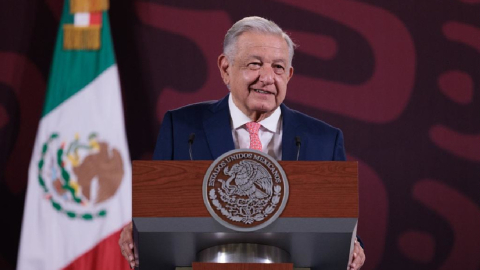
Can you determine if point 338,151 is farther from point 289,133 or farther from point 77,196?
point 77,196

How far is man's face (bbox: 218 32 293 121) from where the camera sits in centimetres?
256

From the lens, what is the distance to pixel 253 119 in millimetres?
2631

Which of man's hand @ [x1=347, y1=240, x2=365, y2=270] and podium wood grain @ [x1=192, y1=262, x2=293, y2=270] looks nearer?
podium wood grain @ [x1=192, y1=262, x2=293, y2=270]

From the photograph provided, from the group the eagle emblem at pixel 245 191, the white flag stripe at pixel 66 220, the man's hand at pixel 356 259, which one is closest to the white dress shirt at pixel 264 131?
the man's hand at pixel 356 259

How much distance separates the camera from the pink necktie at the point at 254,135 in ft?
8.21

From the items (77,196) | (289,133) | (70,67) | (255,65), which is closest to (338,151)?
(289,133)

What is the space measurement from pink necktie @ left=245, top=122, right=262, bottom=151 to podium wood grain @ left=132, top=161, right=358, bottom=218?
755 mm

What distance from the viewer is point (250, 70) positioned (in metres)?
2.61

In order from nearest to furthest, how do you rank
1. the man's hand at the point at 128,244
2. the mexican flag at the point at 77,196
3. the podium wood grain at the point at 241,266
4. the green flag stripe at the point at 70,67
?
the podium wood grain at the point at 241,266
the man's hand at the point at 128,244
the mexican flag at the point at 77,196
the green flag stripe at the point at 70,67

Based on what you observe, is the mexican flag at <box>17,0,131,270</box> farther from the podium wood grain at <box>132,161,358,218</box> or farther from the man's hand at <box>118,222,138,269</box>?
the podium wood grain at <box>132,161,358,218</box>

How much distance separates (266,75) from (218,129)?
258 mm

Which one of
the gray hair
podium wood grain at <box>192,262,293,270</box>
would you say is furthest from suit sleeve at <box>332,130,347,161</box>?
podium wood grain at <box>192,262,293,270</box>

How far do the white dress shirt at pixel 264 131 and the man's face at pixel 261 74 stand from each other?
26 millimetres

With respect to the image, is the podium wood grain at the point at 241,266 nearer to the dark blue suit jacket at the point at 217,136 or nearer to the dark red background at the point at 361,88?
the dark blue suit jacket at the point at 217,136
